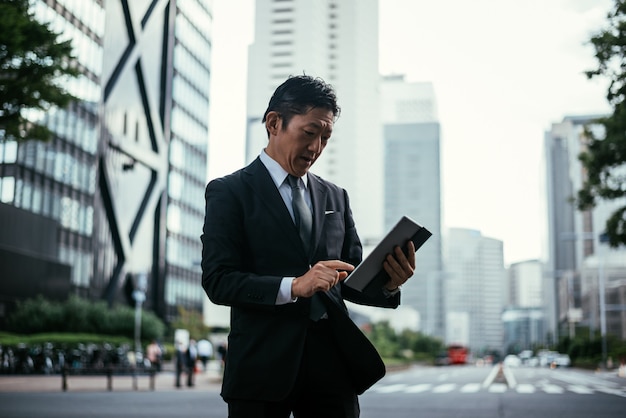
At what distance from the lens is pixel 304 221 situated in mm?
2465

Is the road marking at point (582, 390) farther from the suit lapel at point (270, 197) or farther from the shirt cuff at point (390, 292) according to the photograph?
the suit lapel at point (270, 197)

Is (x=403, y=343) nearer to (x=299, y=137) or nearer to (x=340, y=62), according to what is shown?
(x=340, y=62)

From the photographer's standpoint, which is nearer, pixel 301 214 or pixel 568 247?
pixel 301 214

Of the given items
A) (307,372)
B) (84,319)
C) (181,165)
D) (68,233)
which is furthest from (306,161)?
(181,165)

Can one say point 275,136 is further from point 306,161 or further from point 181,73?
point 181,73

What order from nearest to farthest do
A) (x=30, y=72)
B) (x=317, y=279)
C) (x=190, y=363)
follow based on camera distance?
(x=317, y=279)
(x=30, y=72)
(x=190, y=363)

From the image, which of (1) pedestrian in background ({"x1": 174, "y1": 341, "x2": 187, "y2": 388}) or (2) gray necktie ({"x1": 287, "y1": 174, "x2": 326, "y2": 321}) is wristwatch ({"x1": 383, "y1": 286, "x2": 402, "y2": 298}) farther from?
(1) pedestrian in background ({"x1": 174, "y1": 341, "x2": 187, "y2": 388})

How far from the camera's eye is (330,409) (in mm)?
2393

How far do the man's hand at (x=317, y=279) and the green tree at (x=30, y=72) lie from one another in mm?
14322

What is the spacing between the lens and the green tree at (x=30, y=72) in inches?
618

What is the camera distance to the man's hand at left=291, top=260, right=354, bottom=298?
224 cm

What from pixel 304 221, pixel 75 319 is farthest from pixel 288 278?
pixel 75 319

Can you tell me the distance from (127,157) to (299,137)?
2337 inches

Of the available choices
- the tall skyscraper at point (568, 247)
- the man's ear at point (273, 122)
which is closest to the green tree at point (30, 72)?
the man's ear at point (273, 122)
